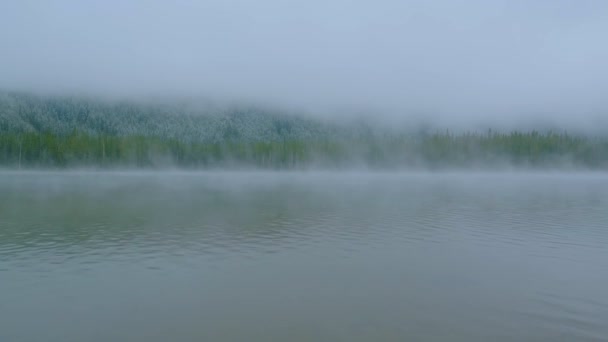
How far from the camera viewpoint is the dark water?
13266 mm

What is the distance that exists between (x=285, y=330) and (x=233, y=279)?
16.8 ft

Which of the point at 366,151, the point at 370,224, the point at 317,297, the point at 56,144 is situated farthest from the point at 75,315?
the point at 366,151

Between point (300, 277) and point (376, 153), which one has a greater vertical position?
point (376, 153)

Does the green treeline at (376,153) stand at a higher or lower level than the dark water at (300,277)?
higher

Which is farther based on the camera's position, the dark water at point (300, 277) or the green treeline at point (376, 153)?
the green treeline at point (376, 153)

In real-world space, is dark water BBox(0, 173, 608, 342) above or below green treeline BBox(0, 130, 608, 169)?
below

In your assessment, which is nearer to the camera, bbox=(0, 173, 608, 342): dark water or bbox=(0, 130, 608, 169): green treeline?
bbox=(0, 173, 608, 342): dark water

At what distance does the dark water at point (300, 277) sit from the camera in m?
13.3

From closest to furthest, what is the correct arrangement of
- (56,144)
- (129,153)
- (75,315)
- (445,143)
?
(75,315) → (56,144) → (129,153) → (445,143)

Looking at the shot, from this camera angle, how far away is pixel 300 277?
18.2 m

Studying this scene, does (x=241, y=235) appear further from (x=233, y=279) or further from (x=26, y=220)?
(x=26, y=220)

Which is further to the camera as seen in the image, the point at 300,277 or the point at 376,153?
the point at 376,153

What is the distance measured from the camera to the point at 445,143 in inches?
5817

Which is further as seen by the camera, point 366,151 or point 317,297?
point 366,151
